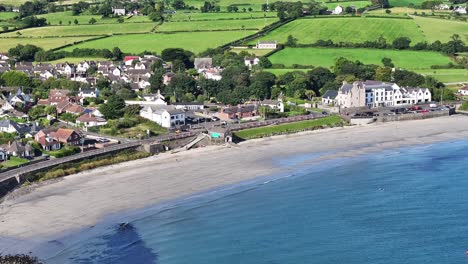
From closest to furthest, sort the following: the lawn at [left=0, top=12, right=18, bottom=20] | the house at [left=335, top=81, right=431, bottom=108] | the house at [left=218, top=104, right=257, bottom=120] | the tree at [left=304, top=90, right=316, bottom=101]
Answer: the house at [left=218, top=104, right=257, bottom=120]
the house at [left=335, top=81, right=431, bottom=108]
the tree at [left=304, top=90, right=316, bottom=101]
the lawn at [left=0, top=12, right=18, bottom=20]

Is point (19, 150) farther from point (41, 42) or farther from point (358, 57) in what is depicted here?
point (41, 42)

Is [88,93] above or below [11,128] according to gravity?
above

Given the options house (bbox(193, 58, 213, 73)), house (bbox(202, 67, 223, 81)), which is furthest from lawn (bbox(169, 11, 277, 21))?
house (bbox(202, 67, 223, 81))

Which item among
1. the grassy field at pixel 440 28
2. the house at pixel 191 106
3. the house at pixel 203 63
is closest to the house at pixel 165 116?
the house at pixel 191 106

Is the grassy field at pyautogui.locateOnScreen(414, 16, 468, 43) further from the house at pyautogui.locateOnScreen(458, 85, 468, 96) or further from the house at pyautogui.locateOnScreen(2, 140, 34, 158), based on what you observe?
the house at pyautogui.locateOnScreen(2, 140, 34, 158)

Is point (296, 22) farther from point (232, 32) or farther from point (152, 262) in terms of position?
point (152, 262)

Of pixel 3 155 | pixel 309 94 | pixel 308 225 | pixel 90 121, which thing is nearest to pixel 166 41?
pixel 309 94

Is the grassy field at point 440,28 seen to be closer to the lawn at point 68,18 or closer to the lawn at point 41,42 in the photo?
the lawn at point 68,18
